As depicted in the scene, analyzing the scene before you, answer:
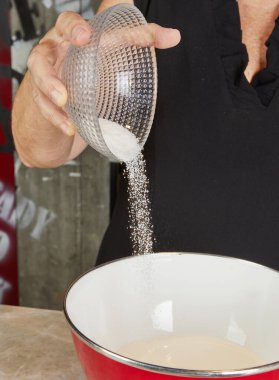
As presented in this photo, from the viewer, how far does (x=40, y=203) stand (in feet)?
6.73

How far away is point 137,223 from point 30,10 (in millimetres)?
1204

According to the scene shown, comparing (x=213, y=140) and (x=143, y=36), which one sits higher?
(x=143, y=36)

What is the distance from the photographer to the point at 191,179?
928 millimetres

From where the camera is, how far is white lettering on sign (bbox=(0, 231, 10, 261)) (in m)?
2.12

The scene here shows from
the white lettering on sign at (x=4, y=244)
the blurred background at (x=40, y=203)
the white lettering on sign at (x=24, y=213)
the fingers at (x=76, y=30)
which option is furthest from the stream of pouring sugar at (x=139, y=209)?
the white lettering on sign at (x=4, y=244)

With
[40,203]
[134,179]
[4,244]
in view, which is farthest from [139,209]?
[4,244]

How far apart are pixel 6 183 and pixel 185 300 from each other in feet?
4.82

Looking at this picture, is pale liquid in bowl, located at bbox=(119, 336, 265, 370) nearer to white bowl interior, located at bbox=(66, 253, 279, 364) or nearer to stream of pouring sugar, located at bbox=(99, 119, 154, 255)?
white bowl interior, located at bbox=(66, 253, 279, 364)

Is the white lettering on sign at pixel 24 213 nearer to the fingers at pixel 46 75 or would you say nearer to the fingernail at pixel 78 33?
the fingers at pixel 46 75

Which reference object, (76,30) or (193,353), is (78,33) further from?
(193,353)

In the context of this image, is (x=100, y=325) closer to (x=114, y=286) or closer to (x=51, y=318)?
(x=114, y=286)

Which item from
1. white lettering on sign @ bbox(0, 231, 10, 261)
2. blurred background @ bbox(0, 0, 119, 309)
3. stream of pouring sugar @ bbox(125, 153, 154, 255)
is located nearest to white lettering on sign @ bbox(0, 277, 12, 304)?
blurred background @ bbox(0, 0, 119, 309)

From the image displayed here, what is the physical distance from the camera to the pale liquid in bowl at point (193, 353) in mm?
608

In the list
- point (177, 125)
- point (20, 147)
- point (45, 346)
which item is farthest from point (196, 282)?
point (20, 147)
